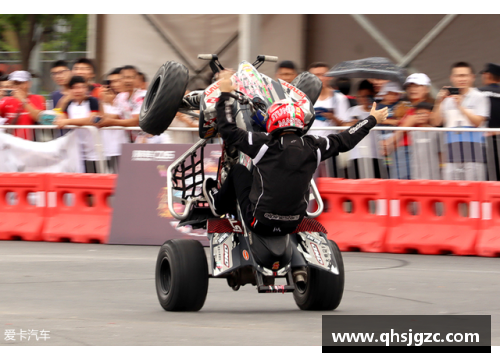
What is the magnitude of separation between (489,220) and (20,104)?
701cm

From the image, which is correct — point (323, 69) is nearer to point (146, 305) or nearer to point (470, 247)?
point (470, 247)

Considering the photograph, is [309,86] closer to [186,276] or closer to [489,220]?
[186,276]

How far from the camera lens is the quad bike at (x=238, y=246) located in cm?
716

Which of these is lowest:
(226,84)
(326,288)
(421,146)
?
(326,288)

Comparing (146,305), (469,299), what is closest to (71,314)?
(146,305)

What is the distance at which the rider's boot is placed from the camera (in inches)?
301

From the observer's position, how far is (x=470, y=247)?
11.5 metres

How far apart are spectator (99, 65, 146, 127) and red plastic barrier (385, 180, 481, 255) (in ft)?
12.3

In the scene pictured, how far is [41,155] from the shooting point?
13.6 metres

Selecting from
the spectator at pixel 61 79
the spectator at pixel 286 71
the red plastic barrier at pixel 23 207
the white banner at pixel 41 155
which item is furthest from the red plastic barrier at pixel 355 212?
the spectator at pixel 61 79

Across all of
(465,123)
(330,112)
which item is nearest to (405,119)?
(465,123)

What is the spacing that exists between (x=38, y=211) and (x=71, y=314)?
6392 mm

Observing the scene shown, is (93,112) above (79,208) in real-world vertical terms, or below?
above

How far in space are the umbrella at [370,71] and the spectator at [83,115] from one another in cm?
337
